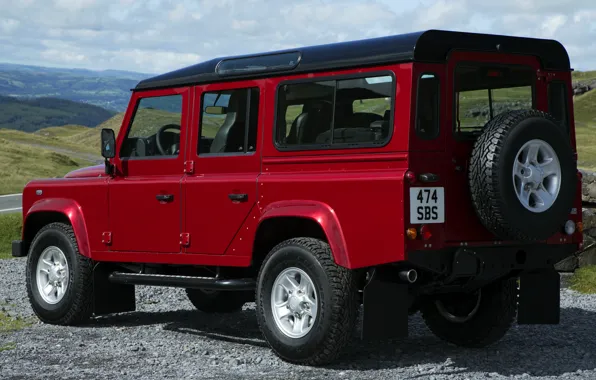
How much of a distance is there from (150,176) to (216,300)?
2.07 meters

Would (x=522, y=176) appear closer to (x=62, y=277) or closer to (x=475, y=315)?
(x=475, y=315)

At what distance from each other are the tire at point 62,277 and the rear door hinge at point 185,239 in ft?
5.00

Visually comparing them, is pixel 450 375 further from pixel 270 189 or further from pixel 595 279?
pixel 595 279

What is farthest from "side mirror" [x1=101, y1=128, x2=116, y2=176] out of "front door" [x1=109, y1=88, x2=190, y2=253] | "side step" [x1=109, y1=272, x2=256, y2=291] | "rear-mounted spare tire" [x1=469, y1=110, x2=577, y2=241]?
"rear-mounted spare tire" [x1=469, y1=110, x2=577, y2=241]

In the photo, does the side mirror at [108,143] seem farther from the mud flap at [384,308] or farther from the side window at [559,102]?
the side window at [559,102]

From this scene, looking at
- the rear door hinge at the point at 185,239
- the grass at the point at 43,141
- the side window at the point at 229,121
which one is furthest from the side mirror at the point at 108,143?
the grass at the point at 43,141

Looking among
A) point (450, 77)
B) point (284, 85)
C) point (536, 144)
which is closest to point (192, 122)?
point (284, 85)

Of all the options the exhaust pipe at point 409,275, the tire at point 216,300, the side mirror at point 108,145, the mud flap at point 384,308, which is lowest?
the tire at point 216,300

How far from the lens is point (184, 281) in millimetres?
8398

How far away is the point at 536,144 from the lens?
22.1 ft

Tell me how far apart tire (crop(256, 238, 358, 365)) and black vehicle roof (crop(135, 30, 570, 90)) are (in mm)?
1372

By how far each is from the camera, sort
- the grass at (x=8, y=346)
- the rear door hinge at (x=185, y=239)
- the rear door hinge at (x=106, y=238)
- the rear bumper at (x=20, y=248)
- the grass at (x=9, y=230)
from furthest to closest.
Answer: the grass at (x=9, y=230)
the rear bumper at (x=20, y=248)
the rear door hinge at (x=106, y=238)
the rear door hinge at (x=185, y=239)
the grass at (x=8, y=346)

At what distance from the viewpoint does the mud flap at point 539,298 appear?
7680 mm

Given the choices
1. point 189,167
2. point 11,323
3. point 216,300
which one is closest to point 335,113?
point 189,167
